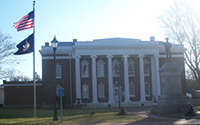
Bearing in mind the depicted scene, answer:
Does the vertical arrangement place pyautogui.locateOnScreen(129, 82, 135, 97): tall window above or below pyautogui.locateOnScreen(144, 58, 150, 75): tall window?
below

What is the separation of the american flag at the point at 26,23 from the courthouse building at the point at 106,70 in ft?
61.3

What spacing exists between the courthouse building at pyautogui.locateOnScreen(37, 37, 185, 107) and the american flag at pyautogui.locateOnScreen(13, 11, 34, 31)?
1870 cm

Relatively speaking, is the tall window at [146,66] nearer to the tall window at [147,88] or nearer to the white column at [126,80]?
the tall window at [147,88]

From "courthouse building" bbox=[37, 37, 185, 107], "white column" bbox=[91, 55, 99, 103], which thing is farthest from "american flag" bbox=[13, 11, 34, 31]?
"white column" bbox=[91, 55, 99, 103]

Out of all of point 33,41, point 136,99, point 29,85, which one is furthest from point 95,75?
point 33,41

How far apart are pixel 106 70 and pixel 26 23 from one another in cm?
2340

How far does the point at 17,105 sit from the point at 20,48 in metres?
25.7

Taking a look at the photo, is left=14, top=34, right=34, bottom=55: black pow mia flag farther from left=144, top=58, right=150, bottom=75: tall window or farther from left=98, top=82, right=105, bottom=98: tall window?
left=144, top=58, right=150, bottom=75: tall window

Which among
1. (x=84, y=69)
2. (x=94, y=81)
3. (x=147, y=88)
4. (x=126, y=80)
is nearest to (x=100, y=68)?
(x=84, y=69)

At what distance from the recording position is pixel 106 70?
44.6m

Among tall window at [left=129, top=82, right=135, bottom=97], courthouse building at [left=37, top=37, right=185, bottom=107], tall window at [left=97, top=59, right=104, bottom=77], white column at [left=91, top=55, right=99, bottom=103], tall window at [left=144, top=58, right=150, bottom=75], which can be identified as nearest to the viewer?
white column at [left=91, top=55, right=99, bottom=103]

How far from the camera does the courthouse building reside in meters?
42.4

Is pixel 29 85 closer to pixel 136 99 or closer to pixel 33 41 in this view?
pixel 136 99

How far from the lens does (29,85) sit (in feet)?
151
